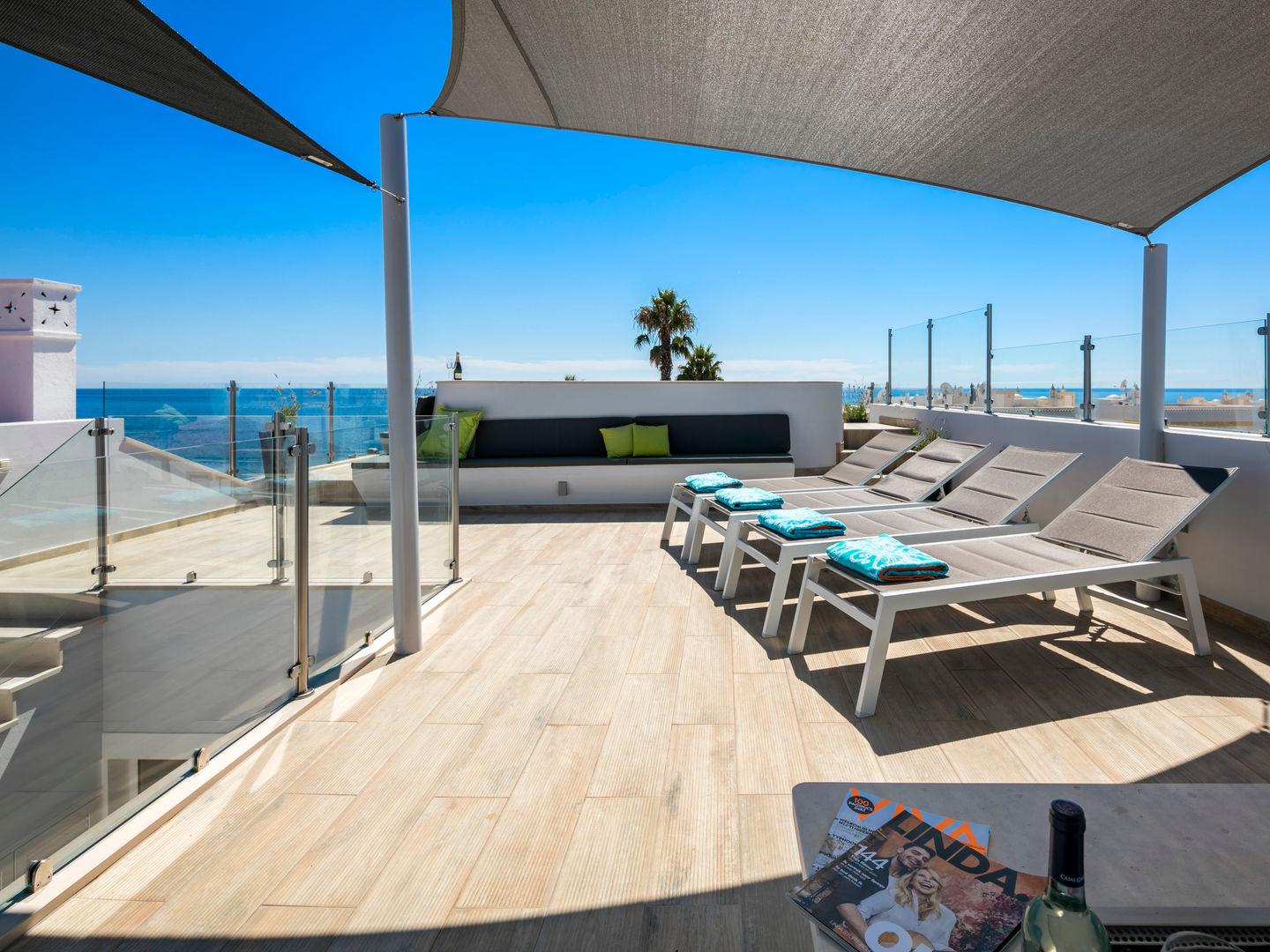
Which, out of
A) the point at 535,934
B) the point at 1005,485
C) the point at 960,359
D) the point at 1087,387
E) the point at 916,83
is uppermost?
the point at 916,83

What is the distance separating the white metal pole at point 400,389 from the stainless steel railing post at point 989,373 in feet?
15.7

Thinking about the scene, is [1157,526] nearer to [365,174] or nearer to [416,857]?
[416,857]

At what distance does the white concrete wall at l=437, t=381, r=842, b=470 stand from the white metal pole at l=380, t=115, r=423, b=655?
4125 millimetres

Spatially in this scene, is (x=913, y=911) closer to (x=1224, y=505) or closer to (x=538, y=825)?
(x=538, y=825)

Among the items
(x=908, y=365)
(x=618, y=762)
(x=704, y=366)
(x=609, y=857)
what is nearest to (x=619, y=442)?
(x=908, y=365)

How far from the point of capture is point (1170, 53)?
6.95 feet

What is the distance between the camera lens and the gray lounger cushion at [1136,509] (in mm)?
3064

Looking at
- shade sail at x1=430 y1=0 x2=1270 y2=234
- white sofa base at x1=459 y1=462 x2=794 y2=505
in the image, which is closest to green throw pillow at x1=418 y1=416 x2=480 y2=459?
shade sail at x1=430 y1=0 x2=1270 y2=234

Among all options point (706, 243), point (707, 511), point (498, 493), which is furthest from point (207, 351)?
point (707, 511)

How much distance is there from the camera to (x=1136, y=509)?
10.8 feet

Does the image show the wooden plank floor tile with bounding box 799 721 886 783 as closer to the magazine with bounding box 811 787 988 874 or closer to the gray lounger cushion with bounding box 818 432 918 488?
the magazine with bounding box 811 787 988 874

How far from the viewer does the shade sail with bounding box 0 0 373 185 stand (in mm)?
1347

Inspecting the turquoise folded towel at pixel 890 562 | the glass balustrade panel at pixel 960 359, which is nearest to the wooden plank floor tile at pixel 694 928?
the turquoise folded towel at pixel 890 562

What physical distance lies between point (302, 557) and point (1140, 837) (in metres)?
2.50
